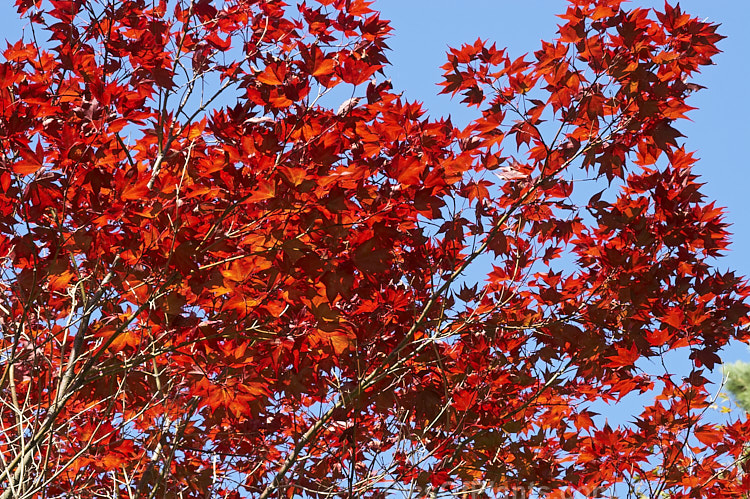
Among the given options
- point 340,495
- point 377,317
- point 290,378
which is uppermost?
point 377,317

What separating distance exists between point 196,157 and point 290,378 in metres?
1.12

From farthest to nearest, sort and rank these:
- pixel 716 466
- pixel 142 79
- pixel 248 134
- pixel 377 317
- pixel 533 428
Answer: pixel 533 428, pixel 716 466, pixel 377 317, pixel 142 79, pixel 248 134

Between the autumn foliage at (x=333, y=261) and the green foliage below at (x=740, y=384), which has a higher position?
the green foliage below at (x=740, y=384)

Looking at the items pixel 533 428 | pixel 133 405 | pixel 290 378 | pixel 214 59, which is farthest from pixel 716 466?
pixel 214 59

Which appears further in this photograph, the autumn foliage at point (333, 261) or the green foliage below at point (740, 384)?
the green foliage below at point (740, 384)

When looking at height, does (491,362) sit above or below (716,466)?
above

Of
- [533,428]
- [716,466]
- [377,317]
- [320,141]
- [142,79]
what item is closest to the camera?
[320,141]

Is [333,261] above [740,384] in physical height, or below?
below

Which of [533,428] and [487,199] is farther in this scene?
[533,428]

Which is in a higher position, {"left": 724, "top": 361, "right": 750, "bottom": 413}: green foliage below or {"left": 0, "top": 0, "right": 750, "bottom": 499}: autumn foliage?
{"left": 724, "top": 361, "right": 750, "bottom": 413}: green foliage below

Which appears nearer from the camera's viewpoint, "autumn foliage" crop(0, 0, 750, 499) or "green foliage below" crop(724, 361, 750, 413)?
"autumn foliage" crop(0, 0, 750, 499)

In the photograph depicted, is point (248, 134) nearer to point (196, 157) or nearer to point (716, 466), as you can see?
point (196, 157)

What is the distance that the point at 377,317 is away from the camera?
3.87 m

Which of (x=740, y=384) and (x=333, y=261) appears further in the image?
(x=740, y=384)
